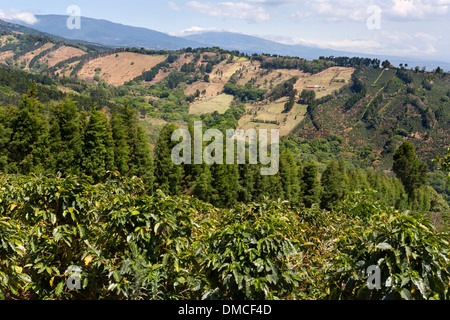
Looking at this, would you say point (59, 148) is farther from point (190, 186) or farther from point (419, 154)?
point (419, 154)

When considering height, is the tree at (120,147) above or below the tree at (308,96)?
below

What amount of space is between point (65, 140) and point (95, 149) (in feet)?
8.41

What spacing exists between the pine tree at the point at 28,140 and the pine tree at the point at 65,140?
0.63 meters

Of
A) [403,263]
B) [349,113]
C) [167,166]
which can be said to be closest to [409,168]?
[167,166]

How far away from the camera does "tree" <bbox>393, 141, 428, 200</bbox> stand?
185ft

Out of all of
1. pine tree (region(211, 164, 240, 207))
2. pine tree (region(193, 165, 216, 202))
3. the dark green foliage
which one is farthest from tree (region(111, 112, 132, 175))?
the dark green foliage

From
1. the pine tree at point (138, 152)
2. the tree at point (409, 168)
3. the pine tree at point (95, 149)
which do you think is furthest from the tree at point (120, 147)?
the tree at point (409, 168)

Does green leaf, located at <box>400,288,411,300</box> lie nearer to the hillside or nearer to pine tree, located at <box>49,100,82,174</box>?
pine tree, located at <box>49,100,82,174</box>

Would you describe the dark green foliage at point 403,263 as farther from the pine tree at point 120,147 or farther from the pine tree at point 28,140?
the pine tree at point 120,147

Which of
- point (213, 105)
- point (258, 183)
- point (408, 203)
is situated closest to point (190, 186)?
point (258, 183)

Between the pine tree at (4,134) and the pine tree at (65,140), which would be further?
the pine tree at (65,140)

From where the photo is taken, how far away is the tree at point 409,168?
56375 mm

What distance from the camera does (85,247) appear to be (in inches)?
226

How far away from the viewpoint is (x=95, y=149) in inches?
1044
